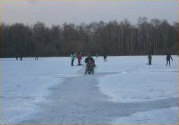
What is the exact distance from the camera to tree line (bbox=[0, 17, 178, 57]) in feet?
397

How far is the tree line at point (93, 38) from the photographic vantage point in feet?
397

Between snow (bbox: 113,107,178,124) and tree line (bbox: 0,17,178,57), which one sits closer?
snow (bbox: 113,107,178,124)

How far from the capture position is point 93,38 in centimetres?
14538

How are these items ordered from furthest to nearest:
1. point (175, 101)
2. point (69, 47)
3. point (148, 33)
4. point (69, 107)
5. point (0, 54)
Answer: point (148, 33)
point (69, 47)
point (0, 54)
point (175, 101)
point (69, 107)

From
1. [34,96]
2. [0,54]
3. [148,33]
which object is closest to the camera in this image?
[34,96]

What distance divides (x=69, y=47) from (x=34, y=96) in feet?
373

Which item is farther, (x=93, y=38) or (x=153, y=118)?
(x=93, y=38)

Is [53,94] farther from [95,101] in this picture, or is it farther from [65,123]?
[65,123]

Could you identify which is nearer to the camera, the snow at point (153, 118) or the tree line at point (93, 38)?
the snow at point (153, 118)

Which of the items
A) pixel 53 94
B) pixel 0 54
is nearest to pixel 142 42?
pixel 0 54

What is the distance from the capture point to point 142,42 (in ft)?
445

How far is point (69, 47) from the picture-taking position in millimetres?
129500

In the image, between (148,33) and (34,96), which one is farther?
(148,33)

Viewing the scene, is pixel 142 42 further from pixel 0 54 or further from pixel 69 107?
pixel 69 107
